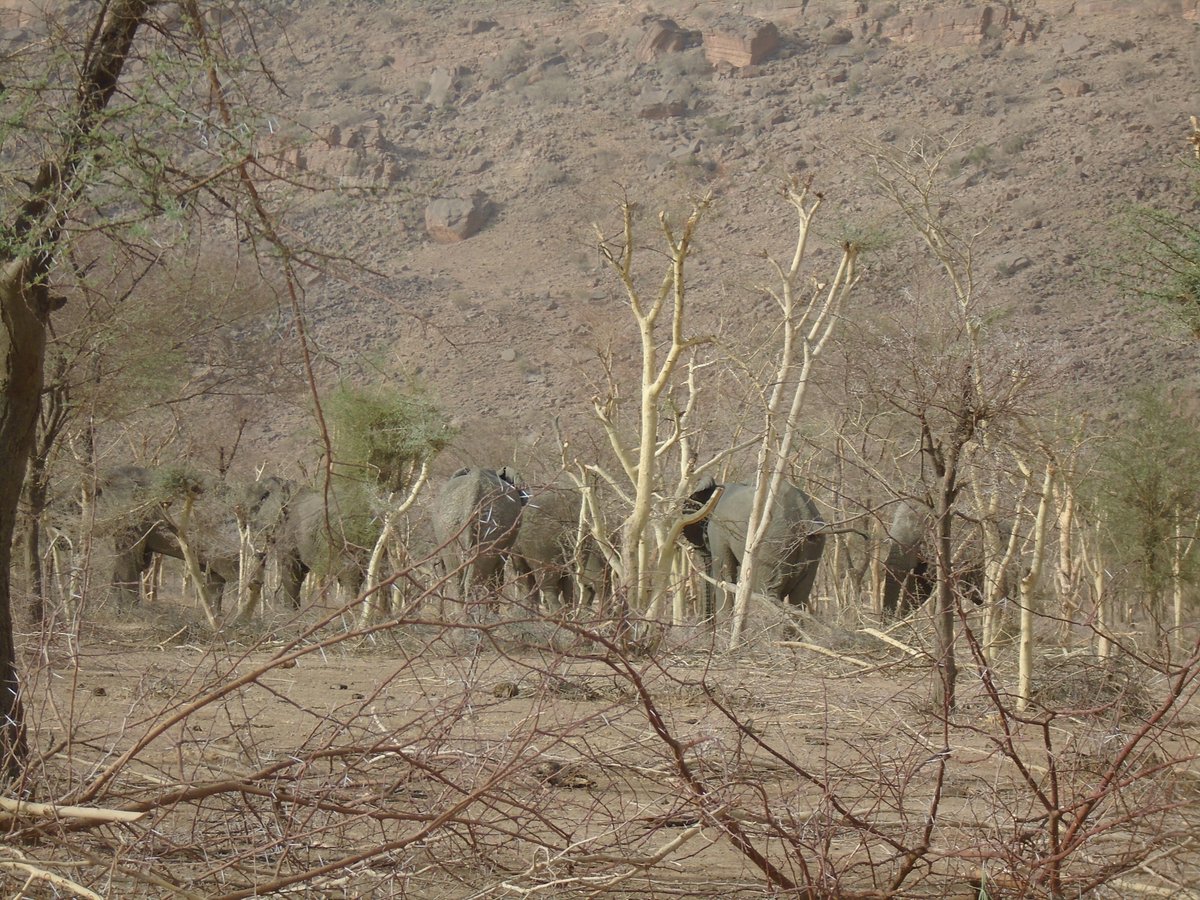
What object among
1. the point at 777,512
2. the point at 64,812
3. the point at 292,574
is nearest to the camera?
the point at 64,812

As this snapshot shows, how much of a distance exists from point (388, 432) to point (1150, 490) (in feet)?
34.3

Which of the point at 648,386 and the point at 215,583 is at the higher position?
the point at 648,386

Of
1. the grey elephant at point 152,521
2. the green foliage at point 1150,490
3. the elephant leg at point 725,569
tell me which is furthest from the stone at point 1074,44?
the elephant leg at point 725,569

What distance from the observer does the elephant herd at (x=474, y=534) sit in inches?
562

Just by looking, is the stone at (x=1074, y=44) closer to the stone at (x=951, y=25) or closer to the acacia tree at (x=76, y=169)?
the stone at (x=951, y=25)

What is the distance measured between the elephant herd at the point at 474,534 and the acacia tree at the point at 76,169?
7234mm

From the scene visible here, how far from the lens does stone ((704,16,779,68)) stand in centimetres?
6819

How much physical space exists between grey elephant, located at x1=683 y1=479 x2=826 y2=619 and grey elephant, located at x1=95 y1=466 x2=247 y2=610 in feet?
18.8

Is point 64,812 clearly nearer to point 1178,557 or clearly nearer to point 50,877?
point 50,877

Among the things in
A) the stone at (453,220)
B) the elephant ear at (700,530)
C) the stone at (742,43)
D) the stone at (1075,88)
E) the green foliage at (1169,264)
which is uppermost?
the stone at (742,43)

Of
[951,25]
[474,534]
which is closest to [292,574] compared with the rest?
[474,534]

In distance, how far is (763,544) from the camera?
13828mm

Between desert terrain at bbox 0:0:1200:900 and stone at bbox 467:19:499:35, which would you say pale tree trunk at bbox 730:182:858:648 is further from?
stone at bbox 467:19:499:35

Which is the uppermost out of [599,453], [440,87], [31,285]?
[440,87]
